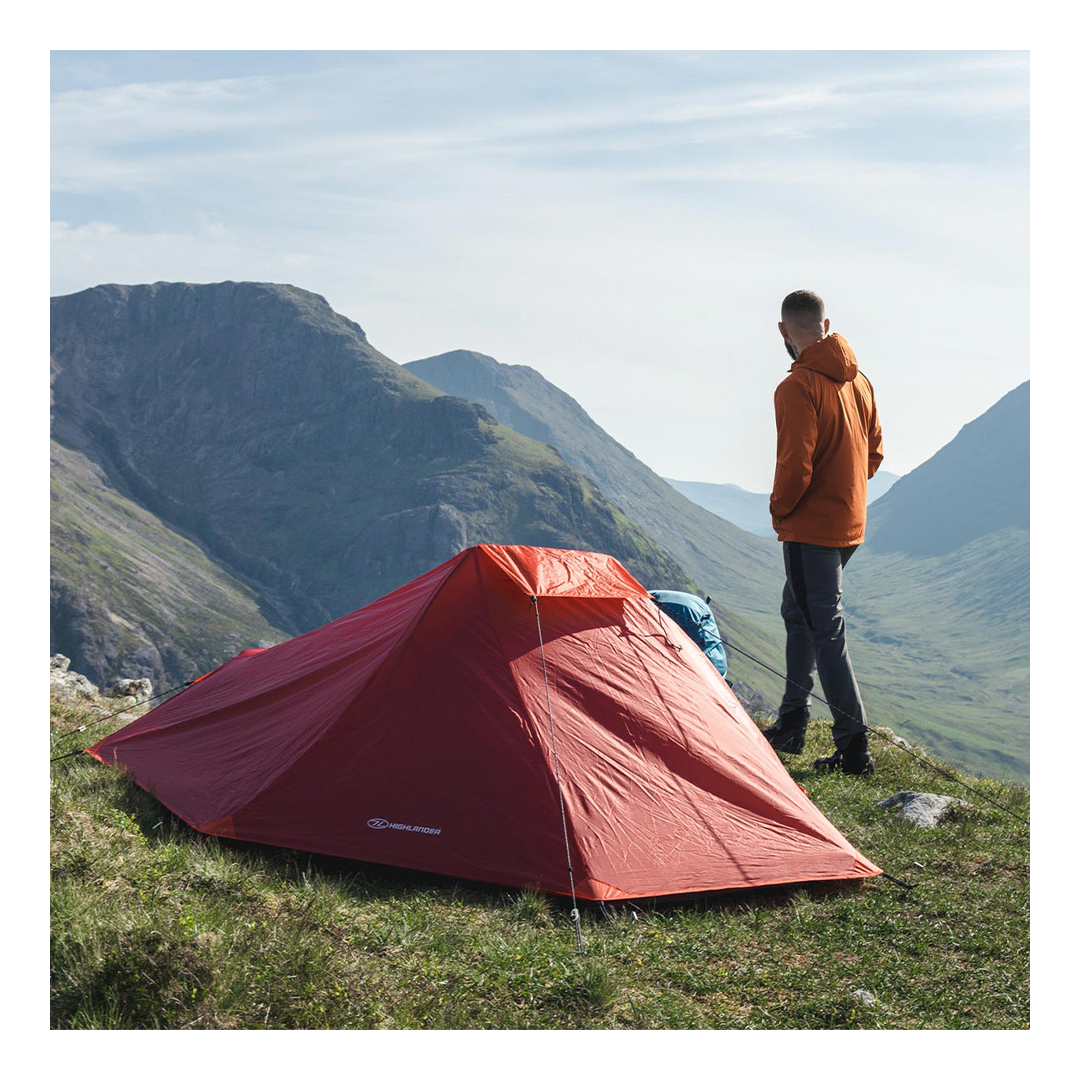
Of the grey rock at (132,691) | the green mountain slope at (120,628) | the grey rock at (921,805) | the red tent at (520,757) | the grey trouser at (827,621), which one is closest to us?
the red tent at (520,757)

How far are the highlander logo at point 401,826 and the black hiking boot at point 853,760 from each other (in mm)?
4385

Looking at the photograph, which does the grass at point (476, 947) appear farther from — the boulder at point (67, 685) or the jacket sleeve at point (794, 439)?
the boulder at point (67, 685)

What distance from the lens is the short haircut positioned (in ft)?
27.9

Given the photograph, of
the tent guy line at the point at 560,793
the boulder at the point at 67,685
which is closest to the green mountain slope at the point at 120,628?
the boulder at the point at 67,685

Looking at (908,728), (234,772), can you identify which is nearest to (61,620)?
(908,728)

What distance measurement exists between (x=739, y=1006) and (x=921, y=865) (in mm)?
2731

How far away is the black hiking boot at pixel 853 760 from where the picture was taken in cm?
913

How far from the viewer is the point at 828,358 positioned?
841cm

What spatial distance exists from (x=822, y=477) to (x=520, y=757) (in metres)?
3.85

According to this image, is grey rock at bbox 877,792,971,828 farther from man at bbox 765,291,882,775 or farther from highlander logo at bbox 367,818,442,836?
highlander logo at bbox 367,818,442,836

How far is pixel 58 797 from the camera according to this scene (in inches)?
249

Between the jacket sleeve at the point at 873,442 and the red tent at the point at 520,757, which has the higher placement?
the jacket sleeve at the point at 873,442

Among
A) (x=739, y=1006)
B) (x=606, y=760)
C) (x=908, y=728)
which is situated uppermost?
(x=606, y=760)

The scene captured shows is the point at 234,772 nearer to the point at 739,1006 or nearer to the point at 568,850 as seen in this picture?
the point at 568,850
